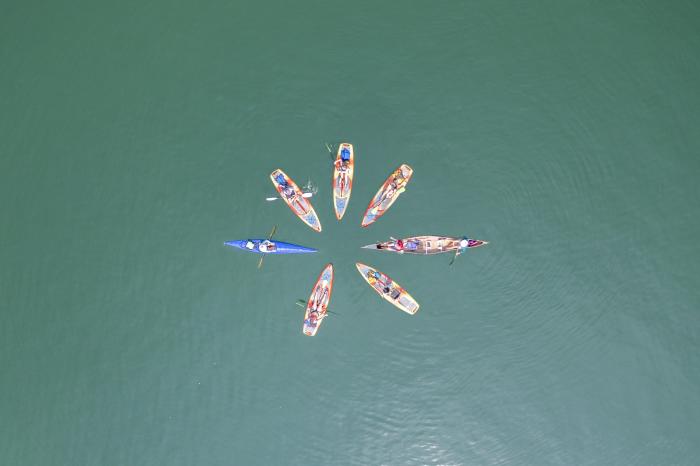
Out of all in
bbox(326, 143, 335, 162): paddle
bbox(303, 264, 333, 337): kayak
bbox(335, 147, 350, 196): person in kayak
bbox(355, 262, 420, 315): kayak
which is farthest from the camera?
bbox(326, 143, 335, 162): paddle

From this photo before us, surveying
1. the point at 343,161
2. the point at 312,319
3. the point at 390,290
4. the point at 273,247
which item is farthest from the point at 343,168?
the point at 312,319

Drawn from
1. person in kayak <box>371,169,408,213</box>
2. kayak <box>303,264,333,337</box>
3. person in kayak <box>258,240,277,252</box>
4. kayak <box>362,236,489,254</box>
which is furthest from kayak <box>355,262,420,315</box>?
person in kayak <box>258,240,277,252</box>

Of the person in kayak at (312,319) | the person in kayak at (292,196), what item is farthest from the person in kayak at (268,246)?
the person in kayak at (312,319)

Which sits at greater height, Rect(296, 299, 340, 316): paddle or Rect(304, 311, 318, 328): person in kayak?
Rect(296, 299, 340, 316): paddle

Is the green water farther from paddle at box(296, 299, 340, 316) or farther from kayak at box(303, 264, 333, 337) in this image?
kayak at box(303, 264, 333, 337)

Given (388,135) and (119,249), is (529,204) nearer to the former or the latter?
(388,135)

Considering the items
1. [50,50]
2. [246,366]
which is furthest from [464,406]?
[50,50]

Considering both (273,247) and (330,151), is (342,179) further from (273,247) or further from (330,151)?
(273,247)
